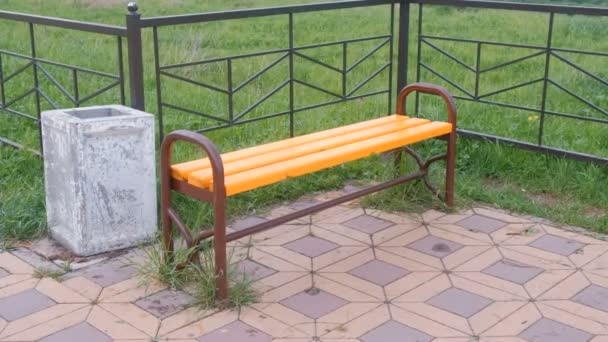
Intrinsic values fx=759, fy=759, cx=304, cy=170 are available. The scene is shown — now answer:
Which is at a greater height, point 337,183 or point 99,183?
point 99,183

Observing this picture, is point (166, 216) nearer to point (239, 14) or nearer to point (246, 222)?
point (246, 222)

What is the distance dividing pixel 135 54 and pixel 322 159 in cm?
111

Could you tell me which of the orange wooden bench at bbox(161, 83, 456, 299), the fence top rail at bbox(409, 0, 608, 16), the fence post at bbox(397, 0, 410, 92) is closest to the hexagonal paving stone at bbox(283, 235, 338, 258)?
the orange wooden bench at bbox(161, 83, 456, 299)

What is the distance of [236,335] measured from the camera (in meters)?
3.14

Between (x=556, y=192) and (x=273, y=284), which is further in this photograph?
(x=556, y=192)

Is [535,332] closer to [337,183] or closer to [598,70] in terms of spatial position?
[337,183]

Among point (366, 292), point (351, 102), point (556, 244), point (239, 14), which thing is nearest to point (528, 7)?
point (556, 244)

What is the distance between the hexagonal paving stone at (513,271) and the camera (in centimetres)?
370

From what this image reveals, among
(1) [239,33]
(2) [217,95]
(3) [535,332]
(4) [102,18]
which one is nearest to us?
(3) [535,332]

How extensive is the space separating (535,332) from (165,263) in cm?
169

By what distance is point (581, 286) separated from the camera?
3.61 meters

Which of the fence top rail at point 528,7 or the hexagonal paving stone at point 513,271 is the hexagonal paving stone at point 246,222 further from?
the fence top rail at point 528,7

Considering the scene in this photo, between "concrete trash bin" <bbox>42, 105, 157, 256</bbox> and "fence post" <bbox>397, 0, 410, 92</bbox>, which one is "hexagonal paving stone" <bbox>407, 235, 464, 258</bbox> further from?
"fence post" <bbox>397, 0, 410, 92</bbox>

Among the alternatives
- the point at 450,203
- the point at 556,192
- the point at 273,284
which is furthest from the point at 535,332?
the point at 556,192
